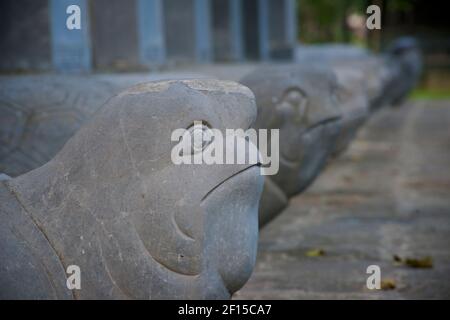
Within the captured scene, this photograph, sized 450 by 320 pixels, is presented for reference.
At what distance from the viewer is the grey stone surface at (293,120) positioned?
4898 mm

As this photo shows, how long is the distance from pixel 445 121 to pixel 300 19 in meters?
12.8

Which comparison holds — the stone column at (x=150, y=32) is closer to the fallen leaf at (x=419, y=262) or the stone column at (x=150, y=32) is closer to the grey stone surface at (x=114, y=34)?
the grey stone surface at (x=114, y=34)

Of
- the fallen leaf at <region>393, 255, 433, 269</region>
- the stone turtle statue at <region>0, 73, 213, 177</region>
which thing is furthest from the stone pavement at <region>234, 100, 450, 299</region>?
the stone turtle statue at <region>0, 73, 213, 177</region>

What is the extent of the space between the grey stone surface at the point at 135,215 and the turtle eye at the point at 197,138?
2 cm

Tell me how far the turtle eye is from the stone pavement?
1669mm

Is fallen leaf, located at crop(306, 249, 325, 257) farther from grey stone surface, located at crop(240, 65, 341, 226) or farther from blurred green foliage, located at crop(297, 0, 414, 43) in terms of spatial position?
blurred green foliage, located at crop(297, 0, 414, 43)

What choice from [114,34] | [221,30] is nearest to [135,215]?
[114,34]

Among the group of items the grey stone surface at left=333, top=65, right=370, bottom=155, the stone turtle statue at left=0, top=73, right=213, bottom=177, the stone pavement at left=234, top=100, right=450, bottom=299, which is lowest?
the stone pavement at left=234, top=100, right=450, bottom=299

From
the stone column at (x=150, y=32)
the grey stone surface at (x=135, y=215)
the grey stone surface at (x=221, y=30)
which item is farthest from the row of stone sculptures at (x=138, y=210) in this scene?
the grey stone surface at (x=221, y=30)

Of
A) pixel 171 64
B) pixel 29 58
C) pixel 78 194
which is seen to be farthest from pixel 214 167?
pixel 171 64

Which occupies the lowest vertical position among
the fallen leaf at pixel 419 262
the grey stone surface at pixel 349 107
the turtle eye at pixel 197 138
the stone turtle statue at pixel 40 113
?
the fallen leaf at pixel 419 262

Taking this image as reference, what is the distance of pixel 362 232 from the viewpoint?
6145 mm

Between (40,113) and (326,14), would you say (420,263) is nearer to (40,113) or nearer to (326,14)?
(40,113)

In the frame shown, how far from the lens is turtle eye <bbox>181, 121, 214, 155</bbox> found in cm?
275
